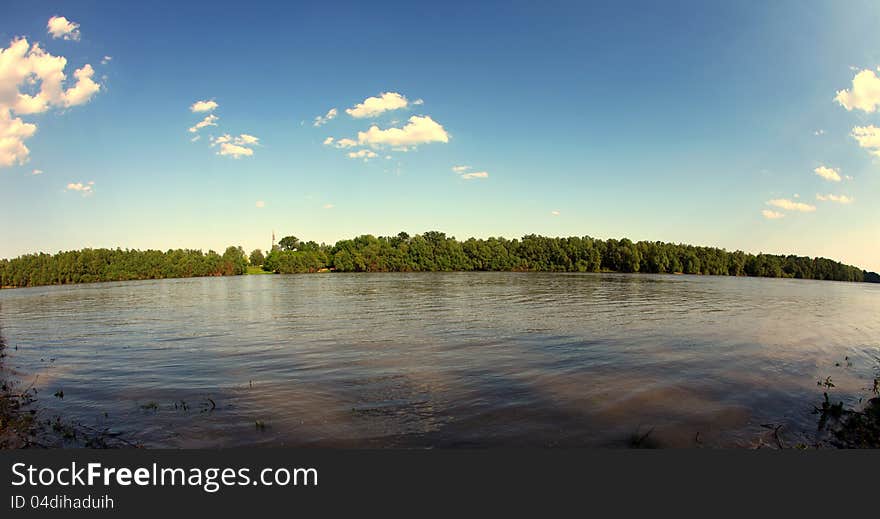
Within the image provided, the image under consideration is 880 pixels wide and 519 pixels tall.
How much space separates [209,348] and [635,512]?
71.6 ft

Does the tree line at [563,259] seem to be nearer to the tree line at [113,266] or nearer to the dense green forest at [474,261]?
the dense green forest at [474,261]

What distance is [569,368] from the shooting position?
17547mm

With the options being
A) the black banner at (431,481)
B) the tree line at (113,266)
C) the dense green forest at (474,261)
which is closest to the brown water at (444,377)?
the black banner at (431,481)

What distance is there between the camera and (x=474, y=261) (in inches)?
7372

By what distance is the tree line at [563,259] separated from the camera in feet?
541

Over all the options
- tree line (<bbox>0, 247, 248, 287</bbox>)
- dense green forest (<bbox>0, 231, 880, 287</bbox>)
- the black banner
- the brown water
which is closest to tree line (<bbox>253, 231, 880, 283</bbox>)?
dense green forest (<bbox>0, 231, 880, 287</bbox>)

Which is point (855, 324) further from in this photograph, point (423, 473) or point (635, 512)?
point (423, 473)

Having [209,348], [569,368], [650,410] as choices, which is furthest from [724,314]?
[209,348]

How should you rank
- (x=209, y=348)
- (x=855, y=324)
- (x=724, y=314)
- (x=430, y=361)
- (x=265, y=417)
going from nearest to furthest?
1. (x=265, y=417)
2. (x=430, y=361)
3. (x=209, y=348)
4. (x=855, y=324)
5. (x=724, y=314)

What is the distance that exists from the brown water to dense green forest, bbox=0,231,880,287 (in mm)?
138760

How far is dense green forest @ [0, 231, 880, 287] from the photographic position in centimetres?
14762

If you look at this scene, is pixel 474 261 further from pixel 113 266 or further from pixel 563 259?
pixel 113 266

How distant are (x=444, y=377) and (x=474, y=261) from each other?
17184 cm

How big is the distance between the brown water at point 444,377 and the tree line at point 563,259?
144m
